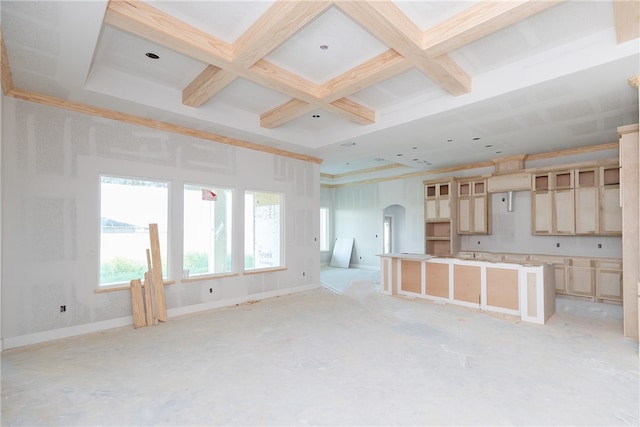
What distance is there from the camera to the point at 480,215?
7543mm

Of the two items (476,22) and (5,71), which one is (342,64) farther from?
(5,71)

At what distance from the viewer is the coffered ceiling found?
2.76m

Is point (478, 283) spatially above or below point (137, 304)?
above

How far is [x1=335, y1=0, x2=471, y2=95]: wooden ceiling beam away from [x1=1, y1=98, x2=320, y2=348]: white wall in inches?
143

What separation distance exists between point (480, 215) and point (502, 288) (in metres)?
3.04

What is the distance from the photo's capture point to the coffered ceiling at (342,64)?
276 centimetres

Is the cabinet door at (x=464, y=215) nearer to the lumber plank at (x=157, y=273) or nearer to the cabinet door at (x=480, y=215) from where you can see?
the cabinet door at (x=480, y=215)

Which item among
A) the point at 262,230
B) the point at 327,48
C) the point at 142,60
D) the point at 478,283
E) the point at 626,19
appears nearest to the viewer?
the point at 626,19

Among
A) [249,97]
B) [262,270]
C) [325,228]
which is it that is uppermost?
[249,97]

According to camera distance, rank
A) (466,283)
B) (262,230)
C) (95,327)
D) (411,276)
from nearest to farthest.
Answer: (95,327) < (466,283) < (411,276) < (262,230)

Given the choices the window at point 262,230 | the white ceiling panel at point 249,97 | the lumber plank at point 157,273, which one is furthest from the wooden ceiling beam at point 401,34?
the lumber plank at point 157,273

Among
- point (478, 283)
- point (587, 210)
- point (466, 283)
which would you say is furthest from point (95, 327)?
point (587, 210)

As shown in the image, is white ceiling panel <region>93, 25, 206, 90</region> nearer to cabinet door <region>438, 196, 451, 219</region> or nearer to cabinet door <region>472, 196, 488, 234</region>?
cabinet door <region>438, 196, 451, 219</region>

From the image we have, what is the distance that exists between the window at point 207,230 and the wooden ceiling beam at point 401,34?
386 cm
